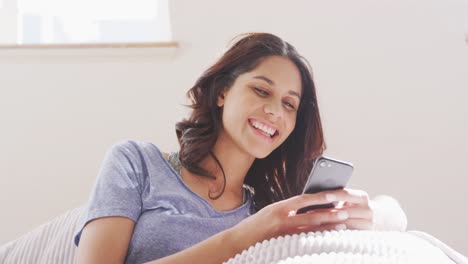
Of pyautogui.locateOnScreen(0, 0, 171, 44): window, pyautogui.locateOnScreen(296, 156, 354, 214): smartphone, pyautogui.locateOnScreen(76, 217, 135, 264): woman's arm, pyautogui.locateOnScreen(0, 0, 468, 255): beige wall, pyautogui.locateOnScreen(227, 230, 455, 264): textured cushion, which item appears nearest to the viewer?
pyautogui.locateOnScreen(227, 230, 455, 264): textured cushion

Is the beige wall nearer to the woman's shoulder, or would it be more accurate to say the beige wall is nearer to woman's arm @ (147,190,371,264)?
the woman's shoulder

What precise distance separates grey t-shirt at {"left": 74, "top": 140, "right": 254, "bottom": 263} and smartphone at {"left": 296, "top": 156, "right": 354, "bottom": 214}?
29cm

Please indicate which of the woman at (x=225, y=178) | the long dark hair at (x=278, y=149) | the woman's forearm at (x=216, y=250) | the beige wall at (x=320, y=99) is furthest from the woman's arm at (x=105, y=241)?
the beige wall at (x=320, y=99)

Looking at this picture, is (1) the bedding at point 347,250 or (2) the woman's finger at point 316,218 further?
(2) the woman's finger at point 316,218

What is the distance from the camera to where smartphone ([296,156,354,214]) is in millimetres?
715

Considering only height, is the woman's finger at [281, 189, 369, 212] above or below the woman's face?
below

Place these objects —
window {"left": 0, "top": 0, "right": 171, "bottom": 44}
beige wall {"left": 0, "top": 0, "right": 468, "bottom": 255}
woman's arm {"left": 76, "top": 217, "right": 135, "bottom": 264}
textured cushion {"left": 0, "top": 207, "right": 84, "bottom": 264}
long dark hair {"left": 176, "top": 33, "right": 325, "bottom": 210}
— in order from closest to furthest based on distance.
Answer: woman's arm {"left": 76, "top": 217, "right": 135, "bottom": 264} < textured cushion {"left": 0, "top": 207, "right": 84, "bottom": 264} < long dark hair {"left": 176, "top": 33, "right": 325, "bottom": 210} < beige wall {"left": 0, "top": 0, "right": 468, "bottom": 255} < window {"left": 0, "top": 0, "right": 171, "bottom": 44}

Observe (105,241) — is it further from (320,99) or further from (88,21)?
(88,21)

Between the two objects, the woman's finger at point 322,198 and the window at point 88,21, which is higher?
the window at point 88,21

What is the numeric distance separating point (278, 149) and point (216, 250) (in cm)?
52

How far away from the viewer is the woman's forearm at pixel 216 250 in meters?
0.81

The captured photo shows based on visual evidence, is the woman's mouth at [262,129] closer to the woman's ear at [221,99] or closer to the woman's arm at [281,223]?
the woman's ear at [221,99]

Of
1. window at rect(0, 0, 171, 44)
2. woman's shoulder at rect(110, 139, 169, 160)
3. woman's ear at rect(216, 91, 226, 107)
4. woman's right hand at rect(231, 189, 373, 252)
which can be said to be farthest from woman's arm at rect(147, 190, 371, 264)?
window at rect(0, 0, 171, 44)

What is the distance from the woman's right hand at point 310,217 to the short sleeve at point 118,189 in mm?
257
